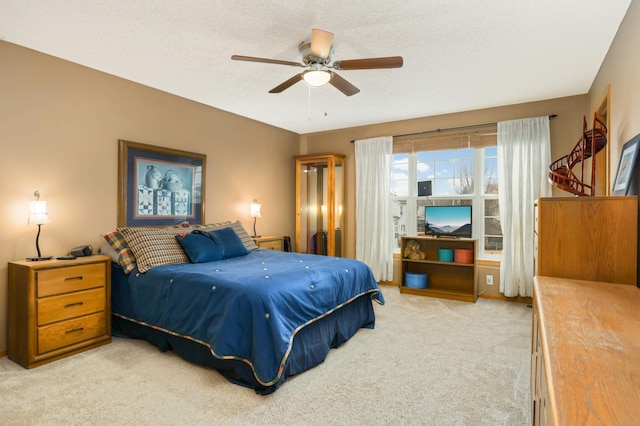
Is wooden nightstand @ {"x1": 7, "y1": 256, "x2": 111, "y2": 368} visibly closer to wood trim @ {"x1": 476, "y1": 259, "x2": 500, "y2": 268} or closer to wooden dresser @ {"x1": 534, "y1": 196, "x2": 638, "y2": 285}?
wooden dresser @ {"x1": 534, "y1": 196, "x2": 638, "y2": 285}

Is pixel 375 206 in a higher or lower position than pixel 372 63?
lower

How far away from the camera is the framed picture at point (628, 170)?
73.5 inches

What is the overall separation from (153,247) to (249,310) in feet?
4.80

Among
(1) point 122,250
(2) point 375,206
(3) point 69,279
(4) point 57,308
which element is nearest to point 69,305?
(4) point 57,308

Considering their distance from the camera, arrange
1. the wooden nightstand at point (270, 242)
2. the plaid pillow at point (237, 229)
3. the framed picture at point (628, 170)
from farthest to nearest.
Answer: the wooden nightstand at point (270, 242) < the plaid pillow at point (237, 229) < the framed picture at point (628, 170)

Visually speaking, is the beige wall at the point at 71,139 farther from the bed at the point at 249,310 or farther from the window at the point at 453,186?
the window at the point at 453,186

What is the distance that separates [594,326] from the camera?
1.08 metres

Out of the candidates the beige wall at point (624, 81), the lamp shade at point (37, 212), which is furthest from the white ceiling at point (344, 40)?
the lamp shade at point (37, 212)

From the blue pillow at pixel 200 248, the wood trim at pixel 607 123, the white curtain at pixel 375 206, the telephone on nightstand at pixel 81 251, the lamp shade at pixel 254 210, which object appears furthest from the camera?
the white curtain at pixel 375 206

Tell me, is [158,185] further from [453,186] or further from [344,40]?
[453,186]

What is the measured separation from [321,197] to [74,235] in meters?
3.42

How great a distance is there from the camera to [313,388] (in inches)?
91.3

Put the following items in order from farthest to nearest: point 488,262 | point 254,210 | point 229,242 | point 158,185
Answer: point 254,210 < point 488,262 < point 158,185 < point 229,242

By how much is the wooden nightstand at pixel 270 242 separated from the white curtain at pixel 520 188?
3.06 metres
